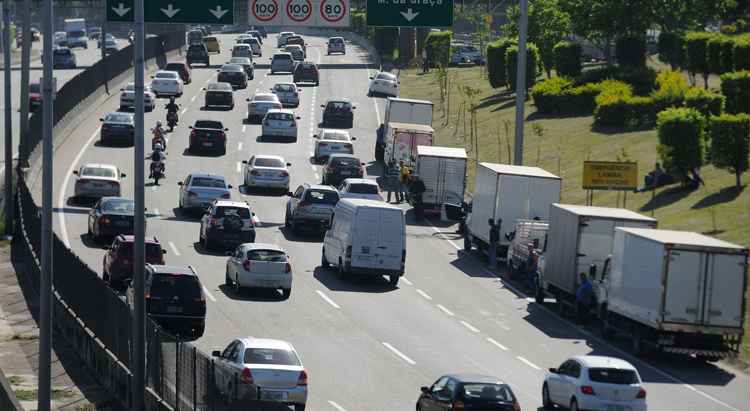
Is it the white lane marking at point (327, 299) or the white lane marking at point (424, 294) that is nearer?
the white lane marking at point (327, 299)

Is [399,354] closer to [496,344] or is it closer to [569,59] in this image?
[496,344]

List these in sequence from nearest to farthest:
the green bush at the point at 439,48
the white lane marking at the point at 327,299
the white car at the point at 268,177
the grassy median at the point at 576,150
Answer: the white lane marking at the point at 327,299, the grassy median at the point at 576,150, the white car at the point at 268,177, the green bush at the point at 439,48

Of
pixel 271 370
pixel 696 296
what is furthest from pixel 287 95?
pixel 271 370

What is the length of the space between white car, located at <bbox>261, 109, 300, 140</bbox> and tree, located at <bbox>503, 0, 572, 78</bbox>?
78.9 feet

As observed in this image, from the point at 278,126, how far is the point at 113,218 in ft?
92.9

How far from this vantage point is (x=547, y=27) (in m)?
93.1

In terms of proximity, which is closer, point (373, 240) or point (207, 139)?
point (373, 240)

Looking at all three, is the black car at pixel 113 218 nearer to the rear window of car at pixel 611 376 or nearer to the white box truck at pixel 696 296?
the white box truck at pixel 696 296

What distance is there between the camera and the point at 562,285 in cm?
3975

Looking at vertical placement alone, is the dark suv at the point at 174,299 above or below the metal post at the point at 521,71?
below

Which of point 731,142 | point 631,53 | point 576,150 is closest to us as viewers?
Answer: point 731,142

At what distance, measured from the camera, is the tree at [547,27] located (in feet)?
303

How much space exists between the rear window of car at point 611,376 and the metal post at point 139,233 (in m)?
8.31

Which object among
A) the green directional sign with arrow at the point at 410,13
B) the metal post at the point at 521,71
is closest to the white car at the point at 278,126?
the metal post at the point at 521,71
